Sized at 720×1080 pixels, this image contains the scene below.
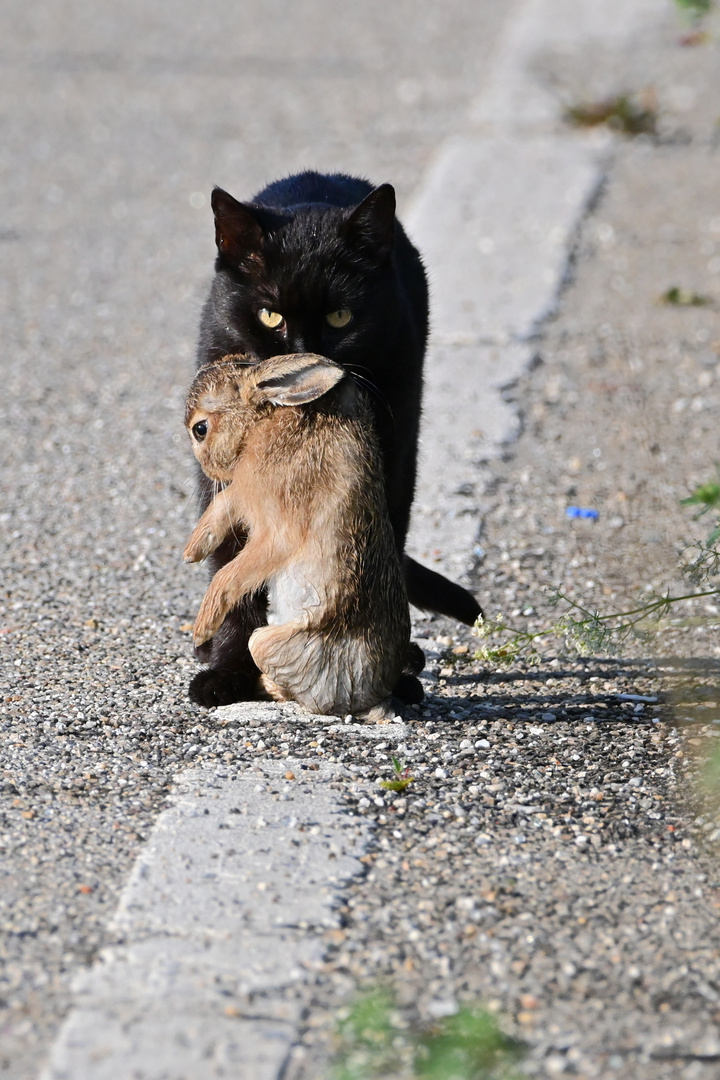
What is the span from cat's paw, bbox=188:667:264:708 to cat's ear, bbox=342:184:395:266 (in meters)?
1.23

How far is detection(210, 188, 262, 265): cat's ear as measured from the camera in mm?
3584

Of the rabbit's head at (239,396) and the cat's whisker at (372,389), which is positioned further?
the cat's whisker at (372,389)

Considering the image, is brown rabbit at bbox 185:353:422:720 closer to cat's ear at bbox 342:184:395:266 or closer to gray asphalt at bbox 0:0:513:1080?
gray asphalt at bbox 0:0:513:1080

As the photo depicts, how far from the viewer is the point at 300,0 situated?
14273 millimetres

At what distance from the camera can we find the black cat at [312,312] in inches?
→ 142

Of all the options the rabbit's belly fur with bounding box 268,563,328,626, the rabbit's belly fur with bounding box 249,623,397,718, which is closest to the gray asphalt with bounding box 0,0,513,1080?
the rabbit's belly fur with bounding box 249,623,397,718

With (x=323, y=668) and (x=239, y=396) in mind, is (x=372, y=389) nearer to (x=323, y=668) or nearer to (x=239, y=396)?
(x=239, y=396)

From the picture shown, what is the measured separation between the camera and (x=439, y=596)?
3930mm

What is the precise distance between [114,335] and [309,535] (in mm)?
3957

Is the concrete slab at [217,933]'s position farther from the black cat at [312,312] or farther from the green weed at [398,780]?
the black cat at [312,312]

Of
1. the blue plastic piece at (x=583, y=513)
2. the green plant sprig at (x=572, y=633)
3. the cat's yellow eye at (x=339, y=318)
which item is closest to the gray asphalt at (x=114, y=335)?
the cat's yellow eye at (x=339, y=318)

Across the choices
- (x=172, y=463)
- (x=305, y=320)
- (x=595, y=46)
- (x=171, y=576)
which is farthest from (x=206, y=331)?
(x=595, y=46)

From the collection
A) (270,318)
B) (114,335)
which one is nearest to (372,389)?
(270,318)

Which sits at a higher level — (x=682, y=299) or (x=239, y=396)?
(x=239, y=396)
